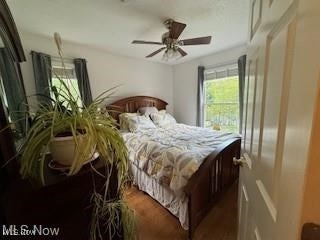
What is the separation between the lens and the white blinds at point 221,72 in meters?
3.58

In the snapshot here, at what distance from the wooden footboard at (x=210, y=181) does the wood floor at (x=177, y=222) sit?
0.10 m

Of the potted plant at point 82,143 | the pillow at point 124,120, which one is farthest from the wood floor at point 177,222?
the pillow at point 124,120

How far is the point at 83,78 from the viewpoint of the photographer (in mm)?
3045

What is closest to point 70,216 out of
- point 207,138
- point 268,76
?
point 268,76

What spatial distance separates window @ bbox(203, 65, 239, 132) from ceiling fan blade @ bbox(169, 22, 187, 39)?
6.34 feet

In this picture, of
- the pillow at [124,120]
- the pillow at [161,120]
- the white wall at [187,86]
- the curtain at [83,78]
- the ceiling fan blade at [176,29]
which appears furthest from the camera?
the white wall at [187,86]

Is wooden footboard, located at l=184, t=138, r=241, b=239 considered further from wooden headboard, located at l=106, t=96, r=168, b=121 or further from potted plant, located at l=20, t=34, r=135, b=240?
wooden headboard, located at l=106, t=96, r=168, b=121

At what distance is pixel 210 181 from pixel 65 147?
5.63 feet

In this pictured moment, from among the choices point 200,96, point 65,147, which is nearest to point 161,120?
point 200,96

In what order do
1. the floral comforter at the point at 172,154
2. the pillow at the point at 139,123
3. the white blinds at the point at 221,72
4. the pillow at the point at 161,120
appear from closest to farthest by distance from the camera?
the floral comforter at the point at 172,154 < the pillow at the point at 139,123 < the white blinds at the point at 221,72 < the pillow at the point at 161,120

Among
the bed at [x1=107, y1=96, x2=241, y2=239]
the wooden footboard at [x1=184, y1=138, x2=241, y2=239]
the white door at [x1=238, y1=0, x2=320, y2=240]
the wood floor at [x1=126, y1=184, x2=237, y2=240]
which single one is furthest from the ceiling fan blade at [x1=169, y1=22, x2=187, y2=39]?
the wood floor at [x1=126, y1=184, x2=237, y2=240]

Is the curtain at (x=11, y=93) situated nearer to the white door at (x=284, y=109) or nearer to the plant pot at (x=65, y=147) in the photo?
the plant pot at (x=65, y=147)

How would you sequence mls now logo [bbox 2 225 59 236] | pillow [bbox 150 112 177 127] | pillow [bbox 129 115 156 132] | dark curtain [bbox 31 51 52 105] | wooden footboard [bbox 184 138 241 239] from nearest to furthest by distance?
1. mls now logo [bbox 2 225 59 236]
2. wooden footboard [bbox 184 138 241 239]
3. dark curtain [bbox 31 51 52 105]
4. pillow [bbox 129 115 156 132]
5. pillow [bbox 150 112 177 127]

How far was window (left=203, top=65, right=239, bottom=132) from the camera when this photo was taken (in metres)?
3.66
